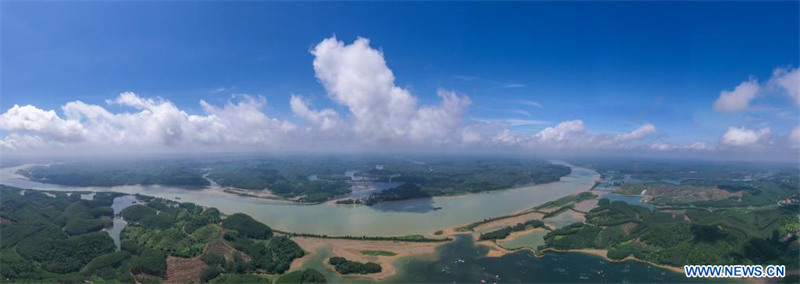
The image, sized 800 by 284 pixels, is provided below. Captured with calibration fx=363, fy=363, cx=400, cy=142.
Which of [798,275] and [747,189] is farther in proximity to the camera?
[747,189]

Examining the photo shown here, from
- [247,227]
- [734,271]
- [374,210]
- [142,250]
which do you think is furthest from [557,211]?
[142,250]

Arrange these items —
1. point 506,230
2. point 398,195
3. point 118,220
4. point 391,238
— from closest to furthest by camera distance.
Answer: point 391,238 → point 506,230 → point 118,220 → point 398,195

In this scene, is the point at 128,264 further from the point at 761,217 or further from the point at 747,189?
the point at 747,189

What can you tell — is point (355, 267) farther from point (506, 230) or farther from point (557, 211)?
point (557, 211)

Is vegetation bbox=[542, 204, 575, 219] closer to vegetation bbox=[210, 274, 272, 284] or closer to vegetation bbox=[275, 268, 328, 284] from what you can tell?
vegetation bbox=[275, 268, 328, 284]

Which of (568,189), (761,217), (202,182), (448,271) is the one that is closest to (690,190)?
(568,189)

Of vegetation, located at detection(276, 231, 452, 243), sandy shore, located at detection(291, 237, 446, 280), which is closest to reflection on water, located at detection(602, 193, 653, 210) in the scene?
vegetation, located at detection(276, 231, 452, 243)

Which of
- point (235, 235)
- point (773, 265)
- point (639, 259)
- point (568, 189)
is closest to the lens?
point (773, 265)

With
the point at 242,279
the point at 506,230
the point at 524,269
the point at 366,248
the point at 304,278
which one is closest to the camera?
the point at 242,279
